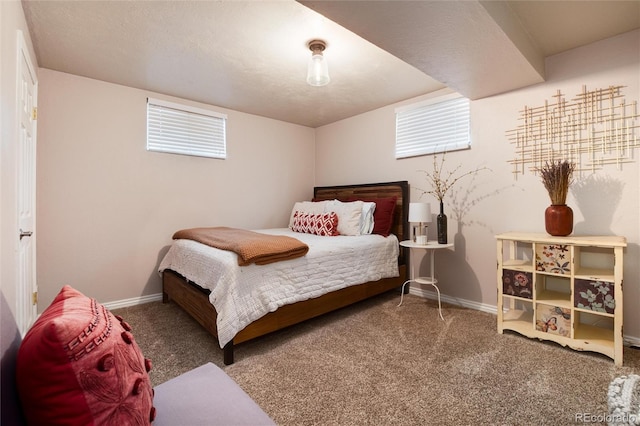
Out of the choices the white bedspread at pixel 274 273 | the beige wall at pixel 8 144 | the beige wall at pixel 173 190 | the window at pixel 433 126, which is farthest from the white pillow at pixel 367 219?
the beige wall at pixel 8 144

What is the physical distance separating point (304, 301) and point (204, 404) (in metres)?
1.49

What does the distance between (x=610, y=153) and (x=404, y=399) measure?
2.32 meters

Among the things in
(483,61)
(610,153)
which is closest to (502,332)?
(610,153)

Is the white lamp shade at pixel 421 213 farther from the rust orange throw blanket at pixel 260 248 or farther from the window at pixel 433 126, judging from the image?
the rust orange throw blanket at pixel 260 248

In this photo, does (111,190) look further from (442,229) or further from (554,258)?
(554,258)

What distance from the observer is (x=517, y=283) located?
2.30 m

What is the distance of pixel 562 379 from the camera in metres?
1.74

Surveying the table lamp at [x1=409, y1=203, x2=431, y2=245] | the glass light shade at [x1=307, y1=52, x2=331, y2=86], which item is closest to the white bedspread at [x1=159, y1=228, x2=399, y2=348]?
the table lamp at [x1=409, y1=203, x2=431, y2=245]

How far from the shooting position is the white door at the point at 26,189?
1837 millimetres

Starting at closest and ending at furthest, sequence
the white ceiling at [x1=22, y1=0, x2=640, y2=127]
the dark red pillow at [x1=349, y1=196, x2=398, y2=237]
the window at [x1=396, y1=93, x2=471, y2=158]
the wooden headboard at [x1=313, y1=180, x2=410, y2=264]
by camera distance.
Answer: the white ceiling at [x1=22, y1=0, x2=640, y2=127] < the window at [x1=396, y1=93, x2=471, y2=158] < the dark red pillow at [x1=349, y1=196, x2=398, y2=237] < the wooden headboard at [x1=313, y1=180, x2=410, y2=264]

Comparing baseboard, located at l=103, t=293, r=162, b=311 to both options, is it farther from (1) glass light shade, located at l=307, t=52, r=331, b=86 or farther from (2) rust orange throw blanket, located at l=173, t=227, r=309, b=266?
(1) glass light shade, located at l=307, t=52, r=331, b=86

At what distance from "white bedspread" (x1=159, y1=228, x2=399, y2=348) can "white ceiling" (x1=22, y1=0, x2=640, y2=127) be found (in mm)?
1597

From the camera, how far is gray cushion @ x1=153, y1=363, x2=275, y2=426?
2.82 feet

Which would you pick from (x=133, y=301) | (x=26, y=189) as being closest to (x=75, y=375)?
(x=26, y=189)
